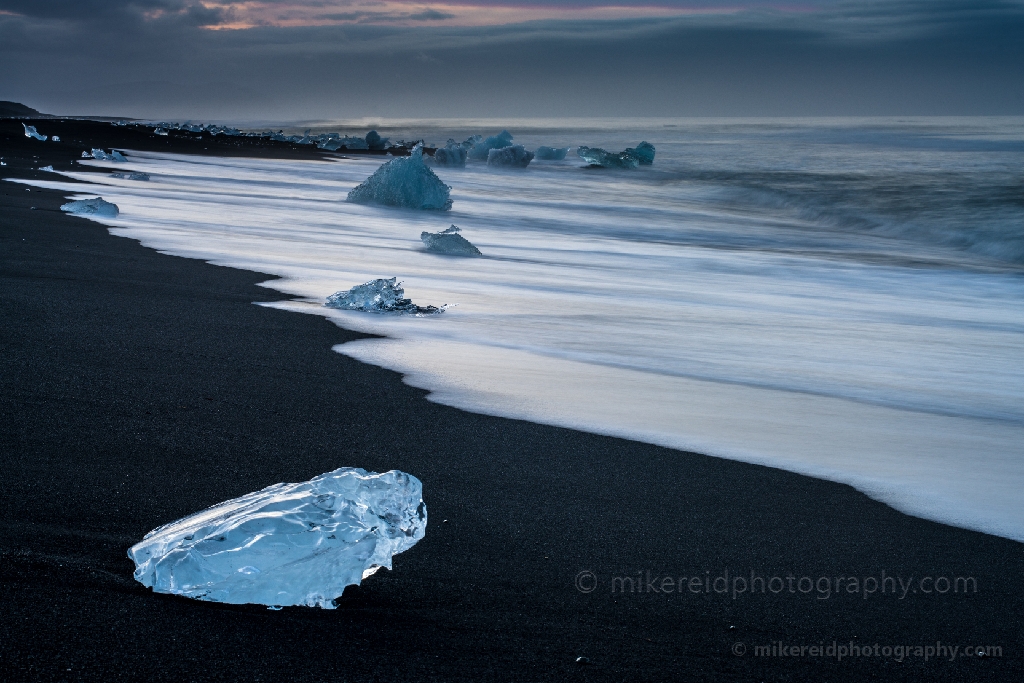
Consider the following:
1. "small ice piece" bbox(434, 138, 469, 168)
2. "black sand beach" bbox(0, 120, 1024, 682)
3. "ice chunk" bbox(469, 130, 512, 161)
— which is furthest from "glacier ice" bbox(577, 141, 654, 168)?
"black sand beach" bbox(0, 120, 1024, 682)

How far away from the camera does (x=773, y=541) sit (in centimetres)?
220

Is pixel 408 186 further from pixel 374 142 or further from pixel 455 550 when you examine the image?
pixel 374 142

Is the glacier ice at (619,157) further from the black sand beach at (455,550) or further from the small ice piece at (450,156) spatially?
the black sand beach at (455,550)

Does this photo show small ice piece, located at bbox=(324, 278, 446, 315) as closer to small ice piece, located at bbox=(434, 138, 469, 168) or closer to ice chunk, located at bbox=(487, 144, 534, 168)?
small ice piece, located at bbox=(434, 138, 469, 168)

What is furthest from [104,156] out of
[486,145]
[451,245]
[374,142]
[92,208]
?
[374,142]

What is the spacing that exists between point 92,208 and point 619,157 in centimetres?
2336

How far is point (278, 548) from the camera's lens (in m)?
1.76

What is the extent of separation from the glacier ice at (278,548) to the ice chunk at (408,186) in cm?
963

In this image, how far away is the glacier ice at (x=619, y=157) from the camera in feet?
96.1

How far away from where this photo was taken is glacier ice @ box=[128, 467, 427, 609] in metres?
1.74

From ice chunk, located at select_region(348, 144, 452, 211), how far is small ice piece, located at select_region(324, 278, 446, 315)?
267 inches

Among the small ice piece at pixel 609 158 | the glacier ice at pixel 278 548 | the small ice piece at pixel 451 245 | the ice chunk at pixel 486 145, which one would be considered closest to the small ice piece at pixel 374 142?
the ice chunk at pixel 486 145

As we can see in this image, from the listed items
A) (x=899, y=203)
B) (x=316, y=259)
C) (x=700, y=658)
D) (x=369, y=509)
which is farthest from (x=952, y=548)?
(x=899, y=203)

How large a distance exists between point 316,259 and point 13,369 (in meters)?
3.47
